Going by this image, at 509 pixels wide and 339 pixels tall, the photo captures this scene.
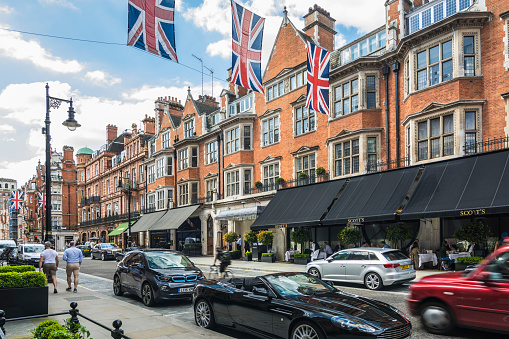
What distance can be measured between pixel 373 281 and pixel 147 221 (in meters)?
33.4

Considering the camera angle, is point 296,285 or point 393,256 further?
point 393,256

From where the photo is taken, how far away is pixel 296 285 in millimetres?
7746

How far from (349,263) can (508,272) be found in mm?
8192

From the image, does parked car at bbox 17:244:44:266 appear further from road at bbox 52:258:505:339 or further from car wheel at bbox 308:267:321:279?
car wheel at bbox 308:267:321:279

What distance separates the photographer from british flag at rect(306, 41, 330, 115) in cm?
2092

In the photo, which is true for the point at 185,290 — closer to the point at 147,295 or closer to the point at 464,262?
the point at 147,295

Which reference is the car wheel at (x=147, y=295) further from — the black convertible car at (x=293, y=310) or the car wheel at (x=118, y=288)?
the black convertible car at (x=293, y=310)

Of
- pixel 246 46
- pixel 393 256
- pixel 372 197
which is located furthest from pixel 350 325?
pixel 372 197

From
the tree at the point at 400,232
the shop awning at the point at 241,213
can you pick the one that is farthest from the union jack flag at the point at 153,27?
the shop awning at the point at 241,213

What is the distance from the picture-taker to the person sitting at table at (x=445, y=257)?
17.2 m

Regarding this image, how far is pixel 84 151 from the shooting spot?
77.4 meters

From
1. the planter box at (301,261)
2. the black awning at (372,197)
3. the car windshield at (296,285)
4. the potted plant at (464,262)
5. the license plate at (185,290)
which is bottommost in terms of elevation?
the planter box at (301,261)

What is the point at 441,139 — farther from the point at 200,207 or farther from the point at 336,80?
the point at 200,207

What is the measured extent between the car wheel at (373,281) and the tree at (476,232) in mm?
5333
